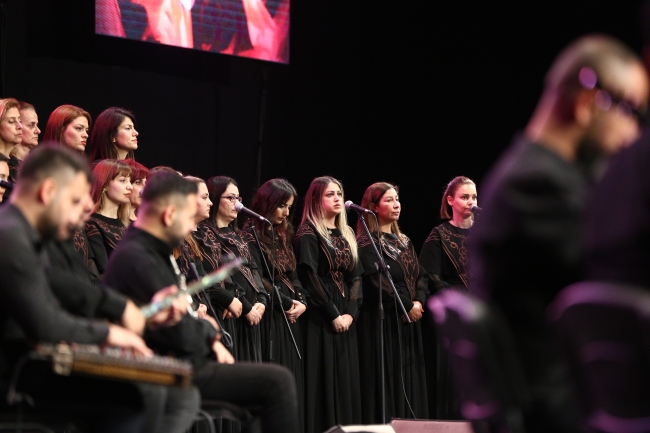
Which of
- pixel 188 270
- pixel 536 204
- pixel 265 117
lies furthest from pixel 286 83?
pixel 536 204

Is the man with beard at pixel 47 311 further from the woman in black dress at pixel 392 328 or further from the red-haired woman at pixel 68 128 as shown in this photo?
the woman in black dress at pixel 392 328

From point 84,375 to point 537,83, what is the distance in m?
6.17

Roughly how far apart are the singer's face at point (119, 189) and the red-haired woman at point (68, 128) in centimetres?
54

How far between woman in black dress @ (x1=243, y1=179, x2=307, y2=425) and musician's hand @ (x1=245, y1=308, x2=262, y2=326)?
157 mm

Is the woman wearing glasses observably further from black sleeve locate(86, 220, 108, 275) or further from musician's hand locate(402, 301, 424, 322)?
musician's hand locate(402, 301, 424, 322)

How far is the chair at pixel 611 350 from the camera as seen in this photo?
162cm

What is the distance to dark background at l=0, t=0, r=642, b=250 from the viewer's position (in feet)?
23.9

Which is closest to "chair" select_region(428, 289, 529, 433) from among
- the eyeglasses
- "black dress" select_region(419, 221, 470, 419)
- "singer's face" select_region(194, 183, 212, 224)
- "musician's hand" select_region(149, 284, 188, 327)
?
the eyeglasses

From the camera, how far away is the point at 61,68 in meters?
6.68

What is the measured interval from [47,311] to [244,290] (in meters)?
3.12

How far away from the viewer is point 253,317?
219 inches

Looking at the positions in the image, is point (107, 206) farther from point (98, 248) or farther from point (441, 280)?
point (441, 280)

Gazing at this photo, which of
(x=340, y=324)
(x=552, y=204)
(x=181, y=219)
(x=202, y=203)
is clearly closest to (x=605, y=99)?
(x=552, y=204)

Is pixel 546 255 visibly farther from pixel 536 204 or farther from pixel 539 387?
pixel 539 387
